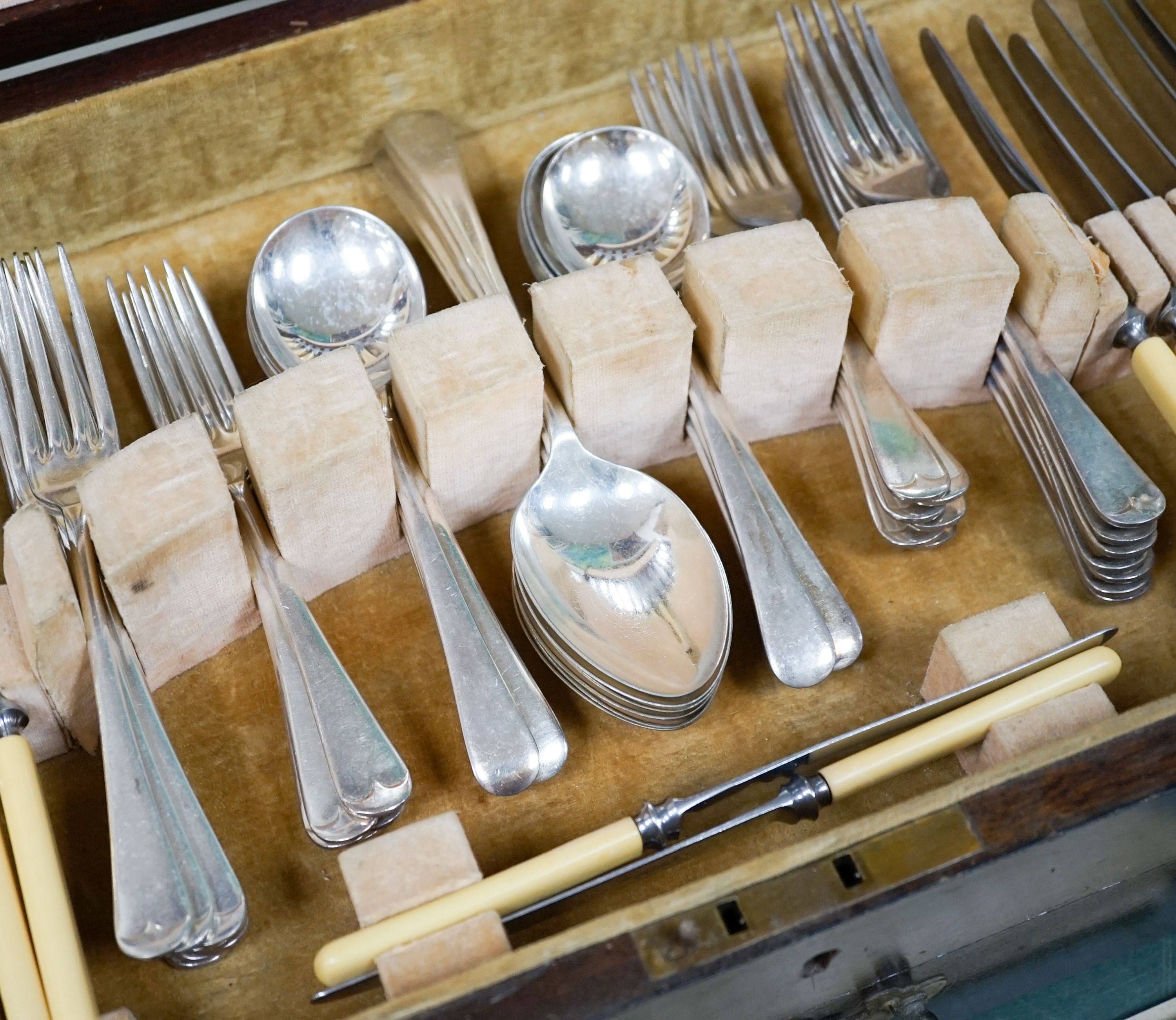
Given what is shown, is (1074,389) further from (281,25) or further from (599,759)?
(281,25)

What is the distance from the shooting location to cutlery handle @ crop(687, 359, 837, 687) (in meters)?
0.68

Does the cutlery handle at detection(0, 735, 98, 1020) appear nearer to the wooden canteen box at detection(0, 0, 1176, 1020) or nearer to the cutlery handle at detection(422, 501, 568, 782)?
the wooden canteen box at detection(0, 0, 1176, 1020)

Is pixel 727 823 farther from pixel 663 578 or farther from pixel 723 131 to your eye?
pixel 723 131

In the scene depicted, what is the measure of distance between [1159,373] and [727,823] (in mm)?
342

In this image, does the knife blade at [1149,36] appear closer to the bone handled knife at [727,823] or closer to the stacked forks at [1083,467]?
the stacked forks at [1083,467]

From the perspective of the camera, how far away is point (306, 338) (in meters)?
0.83

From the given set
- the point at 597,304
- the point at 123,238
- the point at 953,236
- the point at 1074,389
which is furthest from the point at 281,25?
the point at 1074,389

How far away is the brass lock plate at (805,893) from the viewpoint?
21.9 inches

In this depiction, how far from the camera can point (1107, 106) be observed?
0.91 meters

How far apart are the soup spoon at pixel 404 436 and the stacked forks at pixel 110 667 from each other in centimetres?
11

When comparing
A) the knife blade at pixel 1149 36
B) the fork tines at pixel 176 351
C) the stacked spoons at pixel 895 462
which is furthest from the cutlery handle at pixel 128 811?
the knife blade at pixel 1149 36

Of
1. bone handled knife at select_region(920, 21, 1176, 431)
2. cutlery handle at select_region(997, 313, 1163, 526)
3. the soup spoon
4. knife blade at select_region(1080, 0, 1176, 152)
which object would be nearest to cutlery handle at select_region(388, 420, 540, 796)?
the soup spoon

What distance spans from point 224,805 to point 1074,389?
533 millimetres

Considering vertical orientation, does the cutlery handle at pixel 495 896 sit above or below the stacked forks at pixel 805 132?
below
